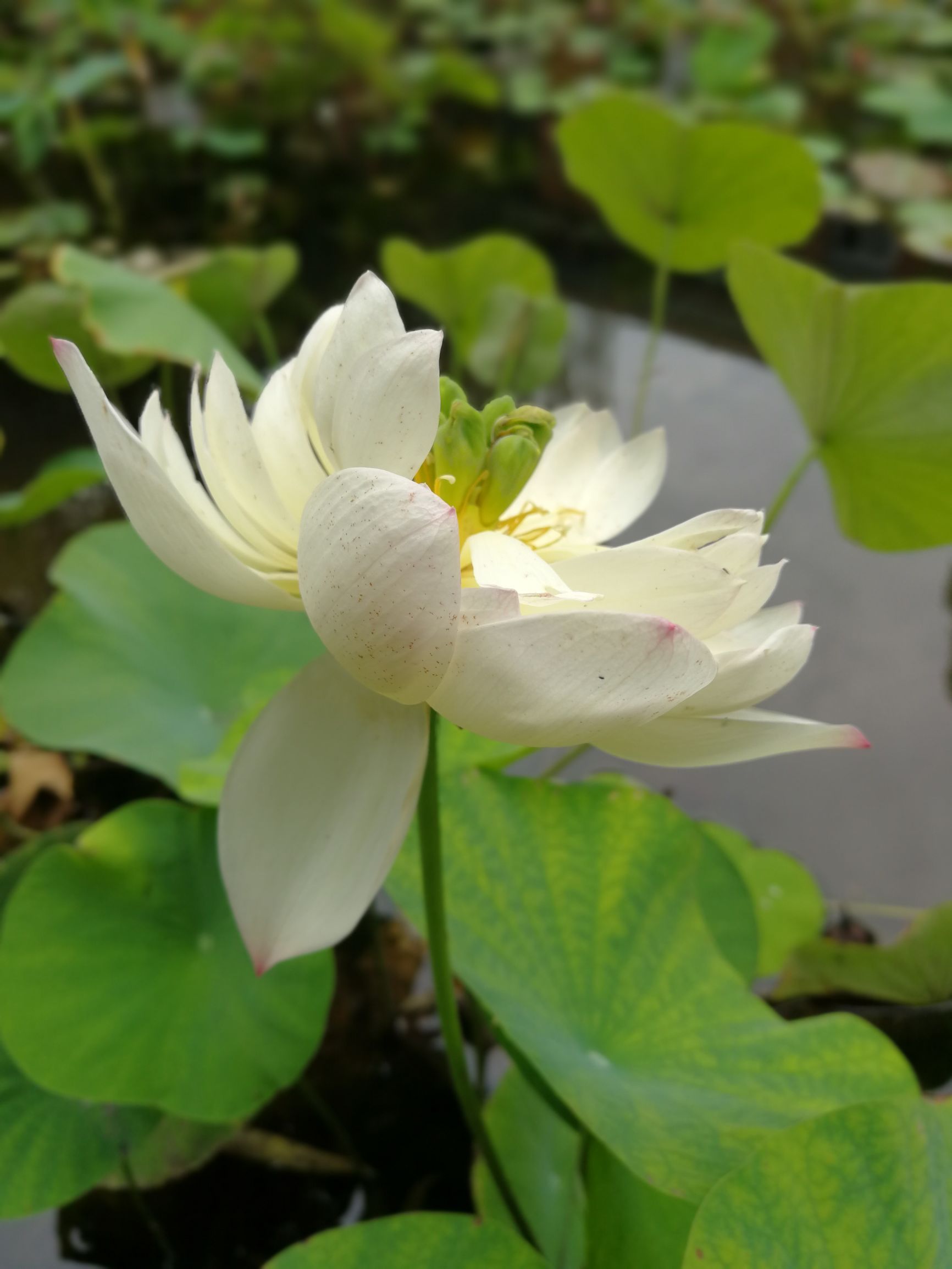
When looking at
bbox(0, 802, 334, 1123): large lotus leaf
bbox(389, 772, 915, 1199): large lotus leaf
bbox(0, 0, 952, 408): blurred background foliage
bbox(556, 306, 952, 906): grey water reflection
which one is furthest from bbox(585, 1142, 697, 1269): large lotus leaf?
bbox(0, 0, 952, 408): blurred background foliage

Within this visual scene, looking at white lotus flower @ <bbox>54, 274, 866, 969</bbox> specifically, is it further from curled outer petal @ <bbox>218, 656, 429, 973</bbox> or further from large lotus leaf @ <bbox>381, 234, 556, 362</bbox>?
large lotus leaf @ <bbox>381, 234, 556, 362</bbox>

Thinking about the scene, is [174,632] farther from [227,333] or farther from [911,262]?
[911,262]

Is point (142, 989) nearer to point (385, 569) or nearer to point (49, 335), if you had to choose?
point (385, 569)

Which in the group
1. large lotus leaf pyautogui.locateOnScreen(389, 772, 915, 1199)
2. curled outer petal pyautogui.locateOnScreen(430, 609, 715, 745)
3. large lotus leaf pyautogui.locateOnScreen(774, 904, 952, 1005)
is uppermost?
curled outer petal pyautogui.locateOnScreen(430, 609, 715, 745)

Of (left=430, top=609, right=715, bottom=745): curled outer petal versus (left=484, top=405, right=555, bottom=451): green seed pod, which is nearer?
(left=430, top=609, right=715, bottom=745): curled outer petal

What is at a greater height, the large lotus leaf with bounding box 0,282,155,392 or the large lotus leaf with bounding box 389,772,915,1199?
the large lotus leaf with bounding box 0,282,155,392

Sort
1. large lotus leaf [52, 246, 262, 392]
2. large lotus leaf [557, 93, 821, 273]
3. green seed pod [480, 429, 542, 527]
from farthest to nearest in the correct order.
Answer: large lotus leaf [557, 93, 821, 273], large lotus leaf [52, 246, 262, 392], green seed pod [480, 429, 542, 527]

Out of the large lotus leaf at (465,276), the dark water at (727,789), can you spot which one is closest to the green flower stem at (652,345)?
the dark water at (727,789)

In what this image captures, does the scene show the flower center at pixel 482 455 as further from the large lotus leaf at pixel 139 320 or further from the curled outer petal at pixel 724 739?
the large lotus leaf at pixel 139 320
